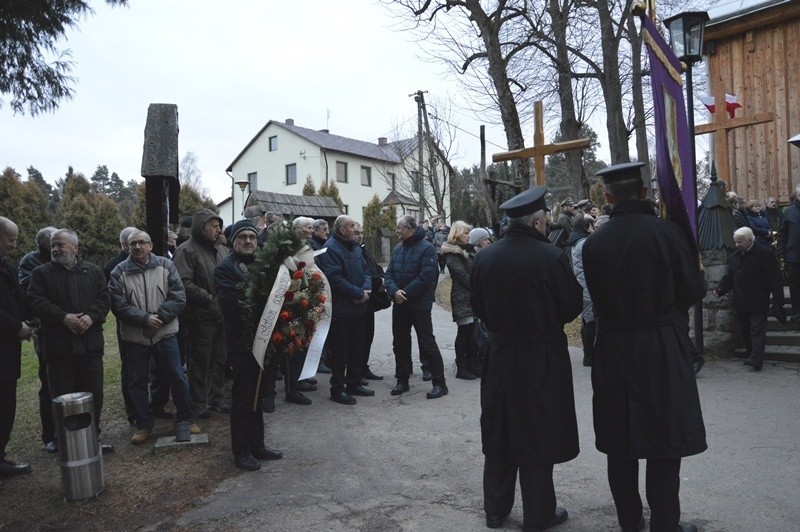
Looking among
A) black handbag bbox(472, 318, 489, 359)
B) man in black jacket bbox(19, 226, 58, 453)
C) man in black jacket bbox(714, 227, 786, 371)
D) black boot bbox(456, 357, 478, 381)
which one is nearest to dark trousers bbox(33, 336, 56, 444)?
man in black jacket bbox(19, 226, 58, 453)

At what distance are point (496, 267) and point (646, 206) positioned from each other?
928 millimetres

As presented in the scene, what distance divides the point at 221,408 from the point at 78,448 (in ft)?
7.34

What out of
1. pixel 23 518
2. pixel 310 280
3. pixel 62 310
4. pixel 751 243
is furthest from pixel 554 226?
pixel 23 518

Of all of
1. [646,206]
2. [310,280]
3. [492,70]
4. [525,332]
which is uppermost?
[492,70]

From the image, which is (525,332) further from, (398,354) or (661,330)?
(398,354)

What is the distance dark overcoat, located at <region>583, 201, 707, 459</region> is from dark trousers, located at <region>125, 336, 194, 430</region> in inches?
152

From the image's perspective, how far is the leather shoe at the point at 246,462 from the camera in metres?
5.06

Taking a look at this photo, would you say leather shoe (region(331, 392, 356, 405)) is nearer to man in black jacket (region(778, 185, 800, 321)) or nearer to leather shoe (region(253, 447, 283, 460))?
leather shoe (region(253, 447, 283, 460))

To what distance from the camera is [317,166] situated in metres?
47.2

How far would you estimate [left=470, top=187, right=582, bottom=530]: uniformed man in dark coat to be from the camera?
3.73 meters

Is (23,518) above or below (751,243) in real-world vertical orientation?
below

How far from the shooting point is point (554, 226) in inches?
399

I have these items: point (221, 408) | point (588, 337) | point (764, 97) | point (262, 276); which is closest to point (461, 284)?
point (588, 337)

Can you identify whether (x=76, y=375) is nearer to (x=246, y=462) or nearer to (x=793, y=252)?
(x=246, y=462)
